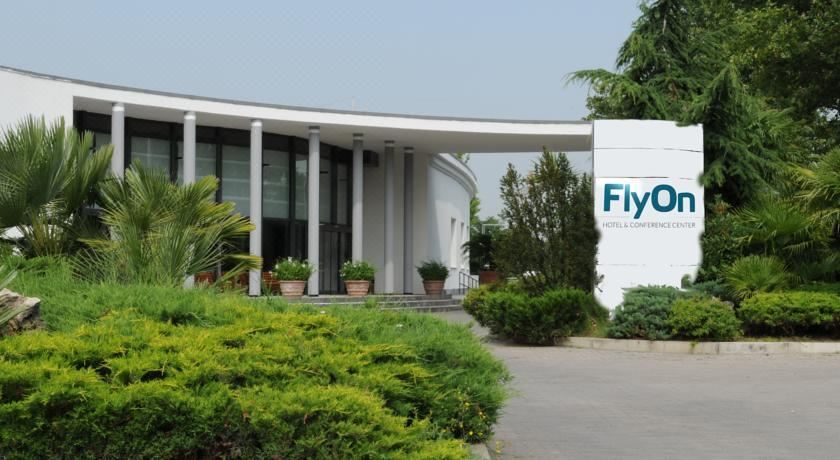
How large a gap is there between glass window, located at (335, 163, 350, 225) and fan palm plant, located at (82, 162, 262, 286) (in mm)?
20645

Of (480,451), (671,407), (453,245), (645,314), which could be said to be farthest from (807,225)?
(453,245)

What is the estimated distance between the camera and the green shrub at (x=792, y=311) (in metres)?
16.4

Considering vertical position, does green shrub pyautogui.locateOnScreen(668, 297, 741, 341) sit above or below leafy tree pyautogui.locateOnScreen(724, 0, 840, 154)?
below

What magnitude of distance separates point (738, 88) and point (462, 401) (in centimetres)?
1710

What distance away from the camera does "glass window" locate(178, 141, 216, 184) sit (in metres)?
27.0

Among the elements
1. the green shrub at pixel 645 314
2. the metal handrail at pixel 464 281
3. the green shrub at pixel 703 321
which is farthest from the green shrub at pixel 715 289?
the metal handrail at pixel 464 281

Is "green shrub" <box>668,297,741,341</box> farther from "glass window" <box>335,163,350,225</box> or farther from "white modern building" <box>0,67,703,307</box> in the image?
"glass window" <box>335,163,350,225</box>

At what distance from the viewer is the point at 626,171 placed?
1862cm

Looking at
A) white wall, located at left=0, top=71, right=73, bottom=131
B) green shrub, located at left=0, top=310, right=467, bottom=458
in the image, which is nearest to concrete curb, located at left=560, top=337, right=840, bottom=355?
green shrub, located at left=0, top=310, right=467, bottom=458

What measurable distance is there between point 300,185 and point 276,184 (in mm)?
836

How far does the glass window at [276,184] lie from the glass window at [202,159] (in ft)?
5.44

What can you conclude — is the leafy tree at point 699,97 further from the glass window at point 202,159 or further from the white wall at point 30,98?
the white wall at point 30,98

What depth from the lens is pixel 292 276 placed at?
25.7 metres

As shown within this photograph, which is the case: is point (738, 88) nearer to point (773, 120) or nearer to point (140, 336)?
point (773, 120)
